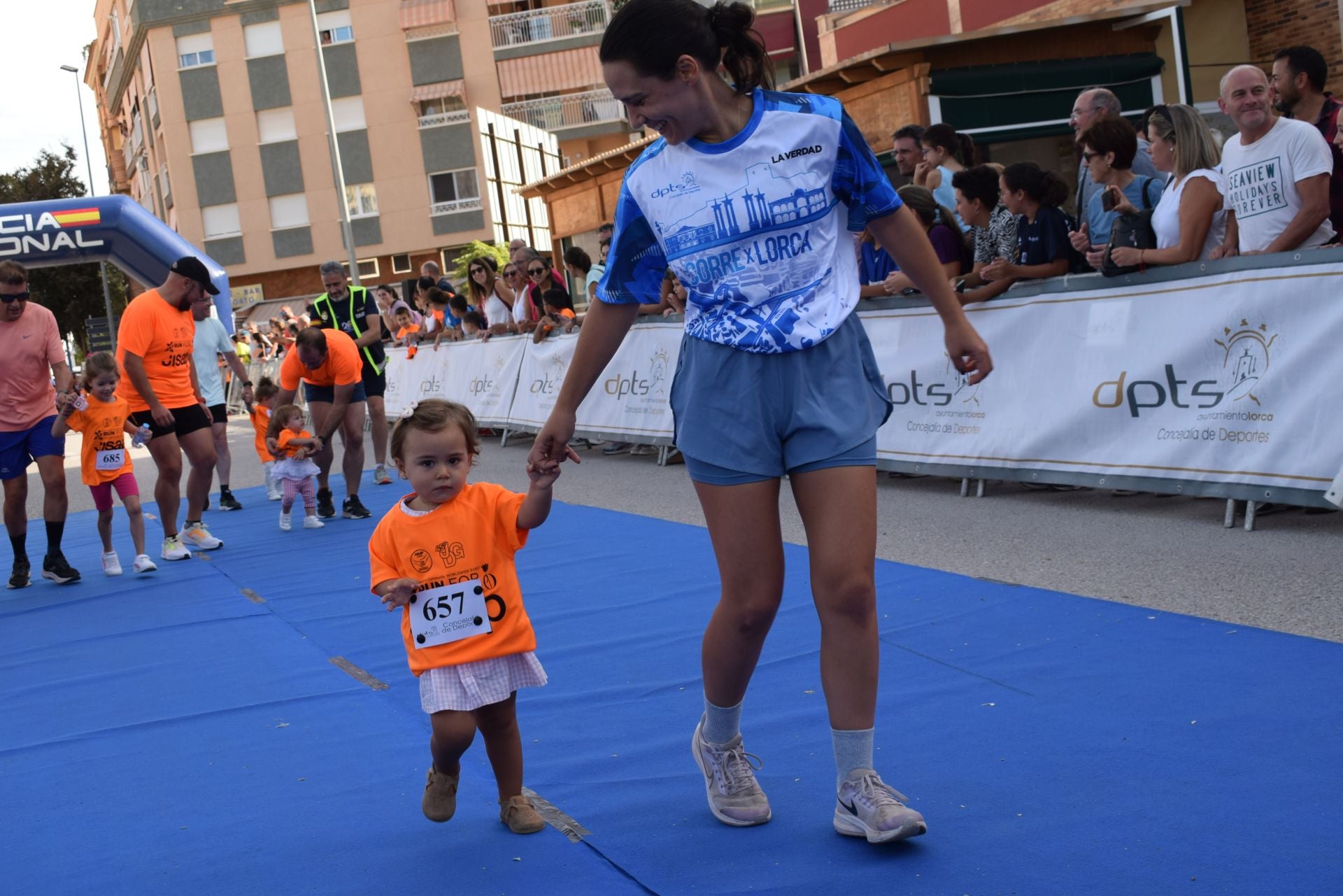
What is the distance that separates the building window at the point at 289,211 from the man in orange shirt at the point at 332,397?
140 ft

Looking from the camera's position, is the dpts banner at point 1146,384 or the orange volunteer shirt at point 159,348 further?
the orange volunteer shirt at point 159,348

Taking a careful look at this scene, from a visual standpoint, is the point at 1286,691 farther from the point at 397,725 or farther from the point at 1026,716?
the point at 397,725

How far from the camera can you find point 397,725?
4.58 m

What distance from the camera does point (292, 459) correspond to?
1029 centimetres

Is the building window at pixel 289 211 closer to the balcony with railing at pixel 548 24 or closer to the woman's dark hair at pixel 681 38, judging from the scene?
the balcony with railing at pixel 548 24

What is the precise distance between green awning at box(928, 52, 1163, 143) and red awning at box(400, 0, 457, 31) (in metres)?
36.2

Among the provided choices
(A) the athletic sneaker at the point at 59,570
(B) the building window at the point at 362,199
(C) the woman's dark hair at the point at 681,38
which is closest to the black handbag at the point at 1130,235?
(C) the woman's dark hair at the point at 681,38

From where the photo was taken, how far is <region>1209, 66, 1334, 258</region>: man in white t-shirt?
6.57m

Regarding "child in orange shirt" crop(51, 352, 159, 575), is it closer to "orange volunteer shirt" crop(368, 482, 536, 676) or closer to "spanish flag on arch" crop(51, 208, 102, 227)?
"orange volunteer shirt" crop(368, 482, 536, 676)

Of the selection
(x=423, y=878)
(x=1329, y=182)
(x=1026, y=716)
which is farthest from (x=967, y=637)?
(x=1329, y=182)

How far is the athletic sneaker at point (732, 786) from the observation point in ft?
10.9

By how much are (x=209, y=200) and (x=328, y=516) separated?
44506 millimetres

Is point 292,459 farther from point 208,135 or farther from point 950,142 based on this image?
point 208,135

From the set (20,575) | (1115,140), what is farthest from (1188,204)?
(20,575)
